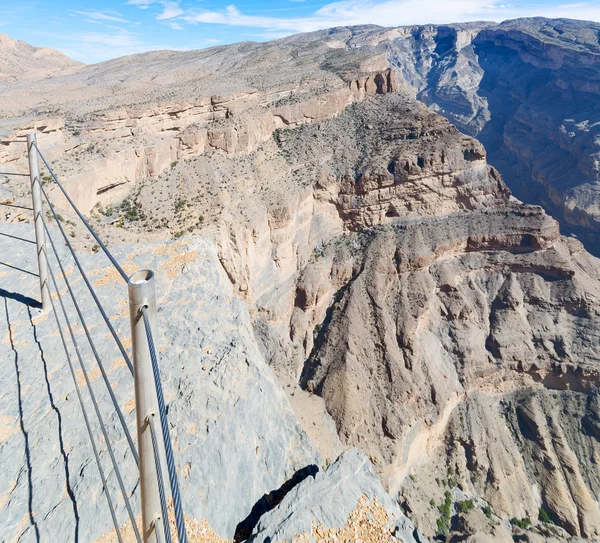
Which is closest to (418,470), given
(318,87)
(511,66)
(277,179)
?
(277,179)

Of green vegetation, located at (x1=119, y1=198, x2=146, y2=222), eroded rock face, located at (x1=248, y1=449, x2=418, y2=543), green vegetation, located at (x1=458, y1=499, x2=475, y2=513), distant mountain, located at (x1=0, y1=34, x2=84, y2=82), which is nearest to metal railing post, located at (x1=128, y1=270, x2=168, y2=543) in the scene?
eroded rock face, located at (x1=248, y1=449, x2=418, y2=543)

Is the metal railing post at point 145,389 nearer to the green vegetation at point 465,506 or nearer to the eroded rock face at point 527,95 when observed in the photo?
the green vegetation at point 465,506

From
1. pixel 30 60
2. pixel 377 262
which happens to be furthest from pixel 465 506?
pixel 30 60

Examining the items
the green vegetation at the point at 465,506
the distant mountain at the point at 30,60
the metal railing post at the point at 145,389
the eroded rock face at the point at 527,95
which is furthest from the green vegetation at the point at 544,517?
the distant mountain at the point at 30,60

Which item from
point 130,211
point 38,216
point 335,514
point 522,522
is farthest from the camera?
point 522,522

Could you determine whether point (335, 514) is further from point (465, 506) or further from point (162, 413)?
point (465, 506)

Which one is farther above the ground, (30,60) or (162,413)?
(30,60)
